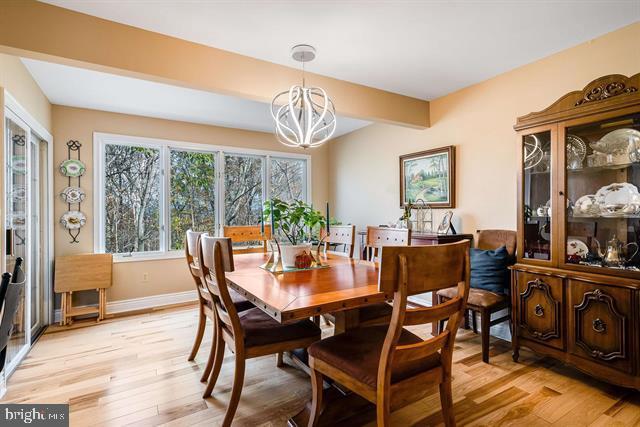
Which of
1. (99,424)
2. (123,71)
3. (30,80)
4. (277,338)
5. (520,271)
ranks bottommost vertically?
(99,424)

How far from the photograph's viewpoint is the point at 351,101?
3.13 meters

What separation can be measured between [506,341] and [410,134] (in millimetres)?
2468

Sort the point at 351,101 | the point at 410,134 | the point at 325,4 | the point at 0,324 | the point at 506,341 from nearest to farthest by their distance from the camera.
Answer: the point at 0,324, the point at 325,4, the point at 506,341, the point at 351,101, the point at 410,134

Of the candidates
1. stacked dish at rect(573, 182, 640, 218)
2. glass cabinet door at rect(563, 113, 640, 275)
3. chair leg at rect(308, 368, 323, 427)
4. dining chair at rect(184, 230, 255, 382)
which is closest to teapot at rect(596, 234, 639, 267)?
glass cabinet door at rect(563, 113, 640, 275)

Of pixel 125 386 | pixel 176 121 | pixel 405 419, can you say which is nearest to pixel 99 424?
pixel 125 386

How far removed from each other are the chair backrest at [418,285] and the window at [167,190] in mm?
3684

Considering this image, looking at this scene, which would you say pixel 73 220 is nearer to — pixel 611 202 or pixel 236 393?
pixel 236 393

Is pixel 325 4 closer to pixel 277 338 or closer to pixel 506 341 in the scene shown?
pixel 277 338

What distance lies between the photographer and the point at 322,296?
1.44 metres

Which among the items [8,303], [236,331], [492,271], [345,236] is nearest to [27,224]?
[8,303]

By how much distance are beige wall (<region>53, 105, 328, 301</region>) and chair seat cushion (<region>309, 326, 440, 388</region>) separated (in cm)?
318

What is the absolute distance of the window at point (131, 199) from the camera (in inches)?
153

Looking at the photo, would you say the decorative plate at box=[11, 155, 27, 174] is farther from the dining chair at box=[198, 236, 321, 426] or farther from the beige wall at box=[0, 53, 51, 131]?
the dining chair at box=[198, 236, 321, 426]

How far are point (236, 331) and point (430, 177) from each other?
2852 mm
